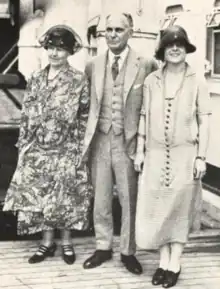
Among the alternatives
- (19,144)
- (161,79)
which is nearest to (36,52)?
(19,144)

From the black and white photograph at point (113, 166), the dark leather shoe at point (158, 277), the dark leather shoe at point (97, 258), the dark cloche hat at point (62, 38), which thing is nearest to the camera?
the black and white photograph at point (113, 166)

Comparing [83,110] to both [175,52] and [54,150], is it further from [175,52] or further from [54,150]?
[175,52]

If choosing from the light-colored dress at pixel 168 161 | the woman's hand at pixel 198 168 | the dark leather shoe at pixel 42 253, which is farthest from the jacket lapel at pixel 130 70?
the dark leather shoe at pixel 42 253

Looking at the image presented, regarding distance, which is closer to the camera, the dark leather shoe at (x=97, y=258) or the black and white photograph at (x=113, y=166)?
the black and white photograph at (x=113, y=166)

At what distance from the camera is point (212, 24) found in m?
5.90

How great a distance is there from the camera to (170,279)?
12.8 feet

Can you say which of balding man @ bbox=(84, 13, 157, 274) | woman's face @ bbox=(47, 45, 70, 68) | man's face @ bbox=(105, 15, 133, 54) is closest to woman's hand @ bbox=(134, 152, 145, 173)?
balding man @ bbox=(84, 13, 157, 274)

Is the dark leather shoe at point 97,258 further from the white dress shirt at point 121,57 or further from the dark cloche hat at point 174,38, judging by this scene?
the dark cloche hat at point 174,38

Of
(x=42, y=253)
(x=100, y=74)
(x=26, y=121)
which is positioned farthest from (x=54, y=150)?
(x=42, y=253)

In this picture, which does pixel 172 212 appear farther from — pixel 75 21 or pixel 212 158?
pixel 75 21

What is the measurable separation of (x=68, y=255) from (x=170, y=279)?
73cm

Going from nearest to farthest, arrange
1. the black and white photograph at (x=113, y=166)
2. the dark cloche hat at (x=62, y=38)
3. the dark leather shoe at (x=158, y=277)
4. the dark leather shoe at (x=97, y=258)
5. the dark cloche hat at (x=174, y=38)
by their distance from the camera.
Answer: the dark cloche hat at (x=174, y=38) → the black and white photograph at (x=113, y=166) → the dark leather shoe at (x=158, y=277) → the dark cloche hat at (x=62, y=38) → the dark leather shoe at (x=97, y=258)

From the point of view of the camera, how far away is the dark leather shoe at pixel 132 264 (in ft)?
13.4

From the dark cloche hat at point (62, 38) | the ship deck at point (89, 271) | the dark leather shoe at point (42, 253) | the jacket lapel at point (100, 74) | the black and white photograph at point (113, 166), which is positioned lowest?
the ship deck at point (89, 271)
